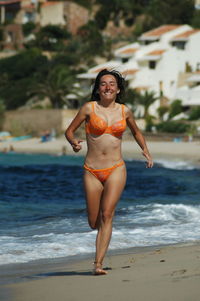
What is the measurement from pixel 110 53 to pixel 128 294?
59.9m

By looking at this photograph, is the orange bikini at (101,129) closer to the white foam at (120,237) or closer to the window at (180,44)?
the white foam at (120,237)

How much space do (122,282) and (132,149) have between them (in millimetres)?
36351

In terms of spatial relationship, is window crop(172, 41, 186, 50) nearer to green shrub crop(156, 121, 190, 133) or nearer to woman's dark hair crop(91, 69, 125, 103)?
green shrub crop(156, 121, 190, 133)

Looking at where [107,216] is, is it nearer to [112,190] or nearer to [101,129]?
[112,190]

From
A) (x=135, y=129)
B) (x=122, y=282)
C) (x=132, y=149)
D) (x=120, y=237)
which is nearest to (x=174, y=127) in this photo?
(x=132, y=149)

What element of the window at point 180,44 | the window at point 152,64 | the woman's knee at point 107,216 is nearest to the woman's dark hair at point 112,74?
the woman's knee at point 107,216

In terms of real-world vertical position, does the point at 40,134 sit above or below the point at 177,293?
below

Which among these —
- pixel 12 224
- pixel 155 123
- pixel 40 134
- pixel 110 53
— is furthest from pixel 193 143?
pixel 12 224

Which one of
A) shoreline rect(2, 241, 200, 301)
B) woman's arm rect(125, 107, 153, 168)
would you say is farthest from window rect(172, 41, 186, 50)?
woman's arm rect(125, 107, 153, 168)

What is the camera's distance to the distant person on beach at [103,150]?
26.6 feet

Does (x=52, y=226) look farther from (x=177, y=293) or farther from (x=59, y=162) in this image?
(x=59, y=162)

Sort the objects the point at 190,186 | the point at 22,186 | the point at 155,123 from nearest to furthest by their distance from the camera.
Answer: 1. the point at 190,186
2. the point at 22,186
3. the point at 155,123

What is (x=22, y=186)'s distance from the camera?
30.1 meters

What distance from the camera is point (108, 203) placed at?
26.6 feet
